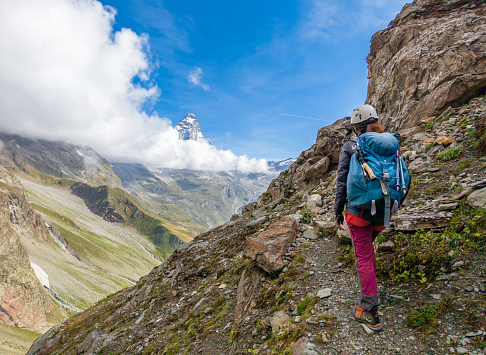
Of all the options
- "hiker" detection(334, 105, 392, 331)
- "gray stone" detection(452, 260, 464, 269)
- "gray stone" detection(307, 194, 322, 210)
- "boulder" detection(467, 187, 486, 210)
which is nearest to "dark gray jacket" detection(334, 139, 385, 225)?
"hiker" detection(334, 105, 392, 331)

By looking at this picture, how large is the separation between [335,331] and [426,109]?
24421 mm

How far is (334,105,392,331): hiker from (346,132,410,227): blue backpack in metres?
0.27

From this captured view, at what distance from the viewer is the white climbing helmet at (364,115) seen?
6.80 meters

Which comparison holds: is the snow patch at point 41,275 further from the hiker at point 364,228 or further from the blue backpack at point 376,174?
the blue backpack at point 376,174

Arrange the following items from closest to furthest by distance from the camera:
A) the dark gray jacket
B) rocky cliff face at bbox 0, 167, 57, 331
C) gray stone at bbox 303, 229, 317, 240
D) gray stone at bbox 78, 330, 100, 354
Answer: the dark gray jacket < gray stone at bbox 303, 229, 317, 240 < gray stone at bbox 78, 330, 100, 354 < rocky cliff face at bbox 0, 167, 57, 331

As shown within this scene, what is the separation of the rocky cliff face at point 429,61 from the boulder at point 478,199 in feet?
52.9

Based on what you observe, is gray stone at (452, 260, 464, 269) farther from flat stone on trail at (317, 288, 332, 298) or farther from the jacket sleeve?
flat stone on trail at (317, 288, 332, 298)

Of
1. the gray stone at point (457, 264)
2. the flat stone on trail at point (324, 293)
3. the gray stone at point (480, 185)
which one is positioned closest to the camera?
the gray stone at point (457, 264)

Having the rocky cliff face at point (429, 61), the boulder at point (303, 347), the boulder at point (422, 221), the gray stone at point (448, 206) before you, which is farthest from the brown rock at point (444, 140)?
the boulder at point (303, 347)

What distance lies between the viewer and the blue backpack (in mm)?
5699

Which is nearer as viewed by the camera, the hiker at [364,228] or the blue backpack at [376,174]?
the blue backpack at [376,174]

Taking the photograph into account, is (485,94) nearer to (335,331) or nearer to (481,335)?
(481,335)

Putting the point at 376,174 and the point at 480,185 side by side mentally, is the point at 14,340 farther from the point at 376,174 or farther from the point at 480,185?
the point at 480,185

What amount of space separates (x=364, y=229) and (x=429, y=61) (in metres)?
28.5
